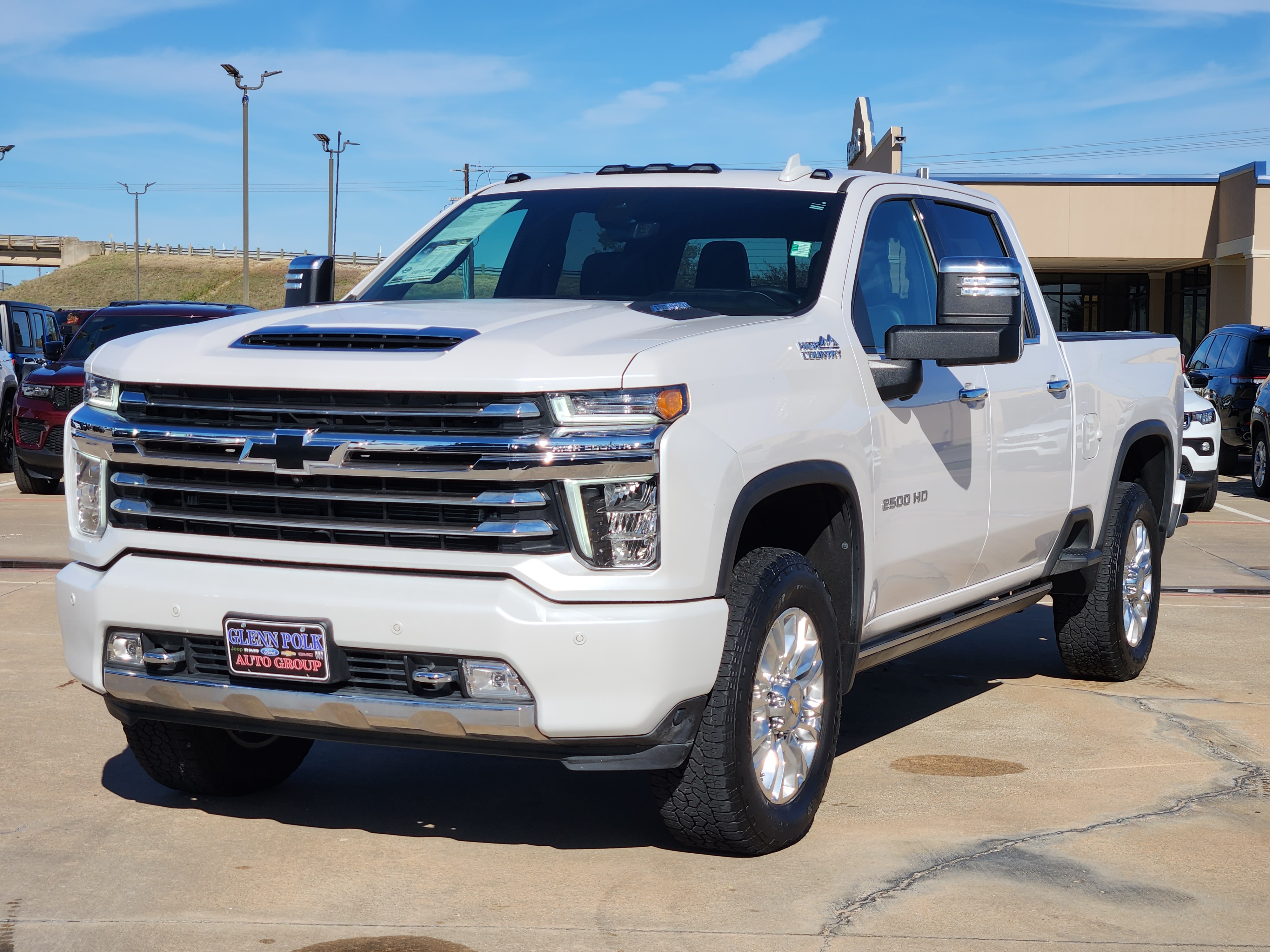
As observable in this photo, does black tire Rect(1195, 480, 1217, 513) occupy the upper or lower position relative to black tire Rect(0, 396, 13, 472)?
lower

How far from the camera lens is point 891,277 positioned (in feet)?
18.3

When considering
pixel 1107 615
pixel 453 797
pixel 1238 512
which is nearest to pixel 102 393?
pixel 453 797

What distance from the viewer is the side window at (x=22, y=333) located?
21.6 meters

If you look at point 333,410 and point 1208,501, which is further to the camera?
point 1208,501

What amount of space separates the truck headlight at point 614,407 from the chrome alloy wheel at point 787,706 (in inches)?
31.1

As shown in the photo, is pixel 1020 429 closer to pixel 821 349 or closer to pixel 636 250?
pixel 821 349

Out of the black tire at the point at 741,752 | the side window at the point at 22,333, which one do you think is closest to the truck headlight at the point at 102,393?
the black tire at the point at 741,752

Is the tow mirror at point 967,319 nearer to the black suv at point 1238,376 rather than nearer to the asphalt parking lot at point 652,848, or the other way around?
the asphalt parking lot at point 652,848

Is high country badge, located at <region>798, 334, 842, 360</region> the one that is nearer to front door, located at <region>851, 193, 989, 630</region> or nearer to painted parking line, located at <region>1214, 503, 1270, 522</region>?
front door, located at <region>851, 193, 989, 630</region>

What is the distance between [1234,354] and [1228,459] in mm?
2203

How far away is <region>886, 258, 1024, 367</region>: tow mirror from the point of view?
16.2ft

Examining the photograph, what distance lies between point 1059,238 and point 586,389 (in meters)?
34.9

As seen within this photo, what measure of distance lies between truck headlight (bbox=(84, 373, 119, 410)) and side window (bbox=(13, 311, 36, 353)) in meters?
18.3

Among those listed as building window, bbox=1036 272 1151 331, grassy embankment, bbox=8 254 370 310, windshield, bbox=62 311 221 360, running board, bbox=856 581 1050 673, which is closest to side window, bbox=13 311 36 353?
windshield, bbox=62 311 221 360
